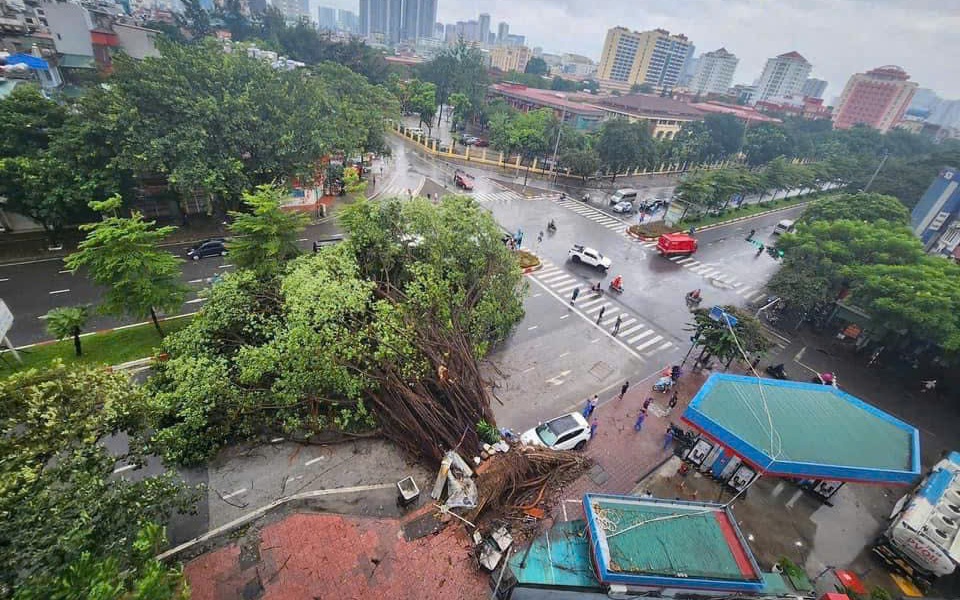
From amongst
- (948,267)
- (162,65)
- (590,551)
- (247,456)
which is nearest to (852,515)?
(590,551)

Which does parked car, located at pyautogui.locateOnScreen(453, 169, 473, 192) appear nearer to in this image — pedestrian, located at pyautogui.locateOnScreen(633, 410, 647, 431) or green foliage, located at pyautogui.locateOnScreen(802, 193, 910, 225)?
green foliage, located at pyautogui.locateOnScreen(802, 193, 910, 225)

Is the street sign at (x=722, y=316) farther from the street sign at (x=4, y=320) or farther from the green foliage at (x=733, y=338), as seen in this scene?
the street sign at (x=4, y=320)

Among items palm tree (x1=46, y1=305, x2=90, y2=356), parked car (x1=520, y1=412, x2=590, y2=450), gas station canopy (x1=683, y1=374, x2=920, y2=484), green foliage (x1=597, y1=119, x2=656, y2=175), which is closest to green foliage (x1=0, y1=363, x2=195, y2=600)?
palm tree (x1=46, y1=305, x2=90, y2=356)

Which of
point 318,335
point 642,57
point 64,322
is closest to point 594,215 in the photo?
point 318,335

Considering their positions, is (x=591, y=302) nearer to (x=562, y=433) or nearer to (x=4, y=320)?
(x=562, y=433)

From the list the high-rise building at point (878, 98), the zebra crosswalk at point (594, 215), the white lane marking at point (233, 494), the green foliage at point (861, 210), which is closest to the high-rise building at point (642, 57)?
the high-rise building at point (878, 98)

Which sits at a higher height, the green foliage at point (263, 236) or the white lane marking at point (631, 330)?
the green foliage at point (263, 236)

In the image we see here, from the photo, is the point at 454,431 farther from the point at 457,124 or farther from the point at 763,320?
the point at 457,124
